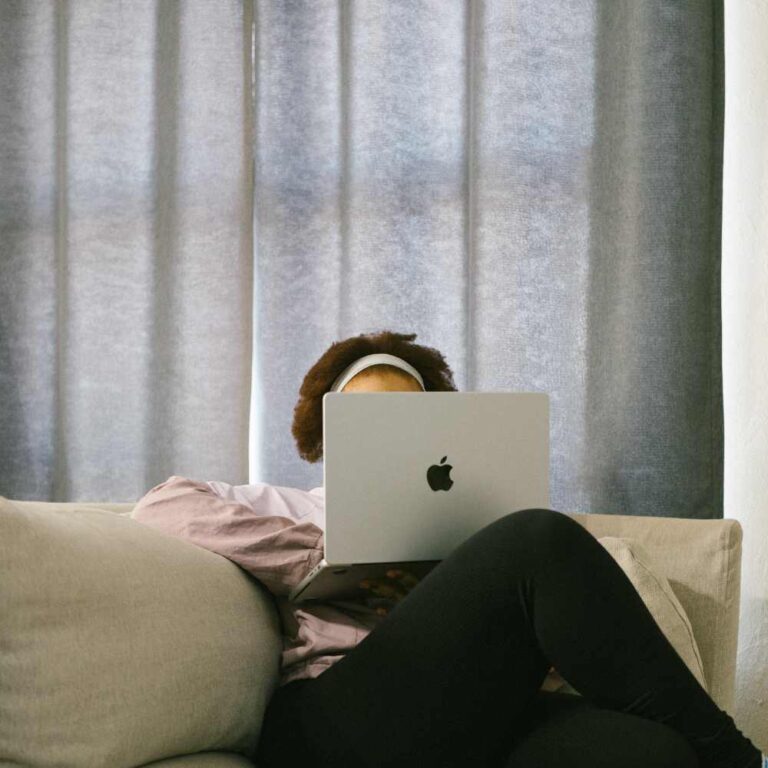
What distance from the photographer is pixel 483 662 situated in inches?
48.5

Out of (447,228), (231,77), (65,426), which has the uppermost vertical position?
(231,77)

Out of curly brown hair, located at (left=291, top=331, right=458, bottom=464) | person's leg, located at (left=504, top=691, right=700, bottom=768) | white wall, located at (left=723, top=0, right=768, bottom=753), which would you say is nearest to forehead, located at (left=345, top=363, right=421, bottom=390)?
curly brown hair, located at (left=291, top=331, right=458, bottom=464)

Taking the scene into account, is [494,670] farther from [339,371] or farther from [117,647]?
[339,371]

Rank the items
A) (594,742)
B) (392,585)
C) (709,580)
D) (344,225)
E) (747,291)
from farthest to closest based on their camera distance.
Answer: (344,225)
(747,291)
(709,580)
(392,585)
(594,742)

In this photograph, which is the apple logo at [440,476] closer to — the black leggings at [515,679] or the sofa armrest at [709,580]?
the black leggings at [515,679]

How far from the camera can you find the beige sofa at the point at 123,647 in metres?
1.09

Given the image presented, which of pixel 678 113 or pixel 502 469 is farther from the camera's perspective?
pixel 678 113

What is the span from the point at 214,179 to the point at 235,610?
125 centimetres

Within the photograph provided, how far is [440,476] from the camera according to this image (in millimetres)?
1312

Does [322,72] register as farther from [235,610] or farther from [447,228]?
[235,610]

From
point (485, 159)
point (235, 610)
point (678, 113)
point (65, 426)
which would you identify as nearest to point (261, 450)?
point (65, 426)

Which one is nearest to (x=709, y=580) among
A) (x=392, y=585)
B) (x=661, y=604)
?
(x=661, y=604)

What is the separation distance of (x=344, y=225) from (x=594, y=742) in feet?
4.52

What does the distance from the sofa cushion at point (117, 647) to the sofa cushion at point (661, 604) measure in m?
0.50
